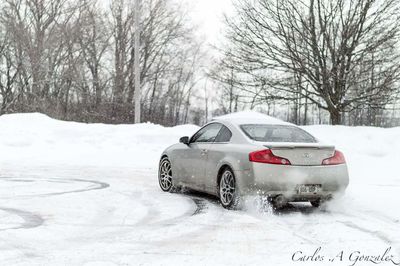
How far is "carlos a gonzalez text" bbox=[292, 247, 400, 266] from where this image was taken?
18.0ft

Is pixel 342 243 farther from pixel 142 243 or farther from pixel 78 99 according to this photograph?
pixel 78 99

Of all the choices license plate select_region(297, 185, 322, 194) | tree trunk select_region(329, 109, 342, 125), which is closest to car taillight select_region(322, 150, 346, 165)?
license plate select_region(297, 185, 322, 194)

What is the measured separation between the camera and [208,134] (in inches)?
405

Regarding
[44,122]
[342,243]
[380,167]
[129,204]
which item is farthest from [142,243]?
[44,122]

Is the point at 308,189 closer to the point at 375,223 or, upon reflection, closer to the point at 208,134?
the point at 375,223

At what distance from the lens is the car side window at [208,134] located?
1003 centimetres

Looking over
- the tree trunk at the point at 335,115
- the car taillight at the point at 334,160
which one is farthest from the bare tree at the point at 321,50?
the car taillight at the point at 334,160

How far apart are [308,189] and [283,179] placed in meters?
0.42

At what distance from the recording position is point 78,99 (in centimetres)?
4672

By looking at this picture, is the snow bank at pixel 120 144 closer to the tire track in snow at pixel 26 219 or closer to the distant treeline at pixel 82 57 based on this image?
the tire track in snow at pixel 26 219

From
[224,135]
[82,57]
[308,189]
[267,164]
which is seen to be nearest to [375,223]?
[308,189]

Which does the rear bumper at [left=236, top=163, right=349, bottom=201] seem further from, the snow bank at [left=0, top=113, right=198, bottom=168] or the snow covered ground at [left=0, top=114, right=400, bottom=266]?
the snow bank at [left=0, top=113, right=198, bottom=168]

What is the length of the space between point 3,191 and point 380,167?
909 cm

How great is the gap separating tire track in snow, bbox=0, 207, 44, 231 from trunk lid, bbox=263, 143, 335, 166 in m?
3.31
